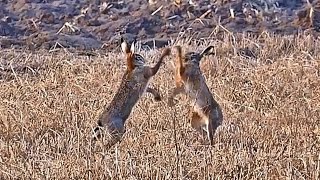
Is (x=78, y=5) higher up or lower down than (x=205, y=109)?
lower down

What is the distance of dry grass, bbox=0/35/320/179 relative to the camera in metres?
6.00

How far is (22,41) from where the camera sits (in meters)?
13.9

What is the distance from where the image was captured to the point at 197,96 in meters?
7.54

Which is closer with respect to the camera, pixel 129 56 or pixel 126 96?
pixel 126 96

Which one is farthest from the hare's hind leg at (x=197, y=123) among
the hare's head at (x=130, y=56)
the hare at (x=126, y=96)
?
the hare's head at (x=130, y=56)

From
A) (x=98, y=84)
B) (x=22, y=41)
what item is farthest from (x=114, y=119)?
(x=22, y=41)

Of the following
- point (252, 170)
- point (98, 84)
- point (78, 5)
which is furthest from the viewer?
point (78, 5)

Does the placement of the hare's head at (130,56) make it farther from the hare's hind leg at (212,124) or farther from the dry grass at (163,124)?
the hare's hind leg at (212,124)

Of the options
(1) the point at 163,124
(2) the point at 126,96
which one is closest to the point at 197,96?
(1) the point at 163,124

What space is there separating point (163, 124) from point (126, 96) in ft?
1.52

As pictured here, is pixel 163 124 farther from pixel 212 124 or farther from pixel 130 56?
pixel 130 56

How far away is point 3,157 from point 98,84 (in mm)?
2982

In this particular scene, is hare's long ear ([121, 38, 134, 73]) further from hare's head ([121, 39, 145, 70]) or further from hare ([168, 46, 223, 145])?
hare ([168, 46, 223, 145])

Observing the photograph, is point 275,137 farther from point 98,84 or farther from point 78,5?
point 78,5
